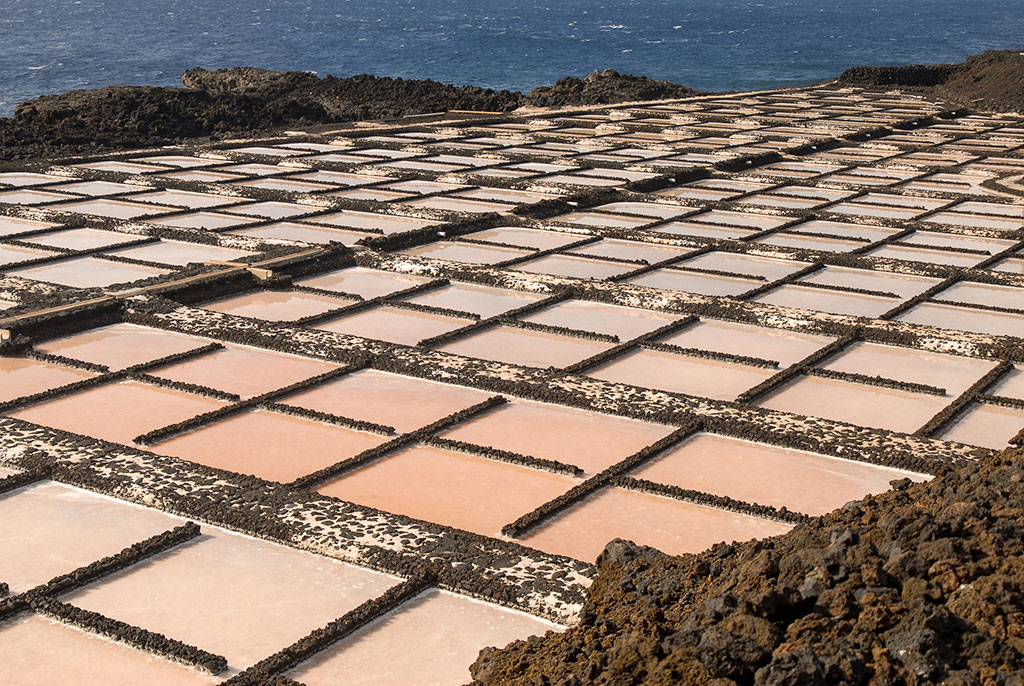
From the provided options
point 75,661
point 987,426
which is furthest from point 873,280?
point 75,661

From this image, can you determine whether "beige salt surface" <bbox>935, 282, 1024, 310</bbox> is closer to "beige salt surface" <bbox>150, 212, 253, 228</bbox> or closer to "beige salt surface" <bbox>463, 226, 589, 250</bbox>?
"beige salt surface" <bbox>463, 226, 589, 250</bbox>

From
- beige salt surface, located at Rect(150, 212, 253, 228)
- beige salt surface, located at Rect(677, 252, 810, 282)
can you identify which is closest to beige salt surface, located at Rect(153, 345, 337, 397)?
beige salt surface, located at Rect(677, 252, 810, 282)

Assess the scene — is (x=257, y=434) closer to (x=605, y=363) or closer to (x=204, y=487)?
(x=204, y=487)

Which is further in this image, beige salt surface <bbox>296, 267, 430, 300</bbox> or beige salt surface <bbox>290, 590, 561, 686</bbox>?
beige salt surface <bbox>296, 267, 430, 300</bbox>

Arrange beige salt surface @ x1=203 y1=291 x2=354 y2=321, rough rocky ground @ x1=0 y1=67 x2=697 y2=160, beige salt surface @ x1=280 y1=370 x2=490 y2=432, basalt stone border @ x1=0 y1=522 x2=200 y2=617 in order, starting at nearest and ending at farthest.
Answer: basalt stone border @ x1=0 y1=522 x2=200 y2=617 → beige salt surface @ x1=280 y1=370 x2=490 y2=432 → beige salt surface @ x1=203 y1=291 x2=354 y2=321 → rough rocky ground @ x1=0 y1=67 x2=697 y2=160

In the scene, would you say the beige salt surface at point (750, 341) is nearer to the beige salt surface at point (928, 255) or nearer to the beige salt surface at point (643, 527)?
the beige salt surface at point (643, 527)

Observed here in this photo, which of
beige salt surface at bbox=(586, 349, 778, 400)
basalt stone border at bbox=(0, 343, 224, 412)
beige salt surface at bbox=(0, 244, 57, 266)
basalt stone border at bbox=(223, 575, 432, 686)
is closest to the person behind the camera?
basalt stone border at bbox=(223, 575, 432, 686)

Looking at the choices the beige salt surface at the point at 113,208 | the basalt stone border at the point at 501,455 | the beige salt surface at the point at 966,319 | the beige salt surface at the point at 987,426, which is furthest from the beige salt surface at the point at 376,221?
the beige salt surface at the point at 987,426
